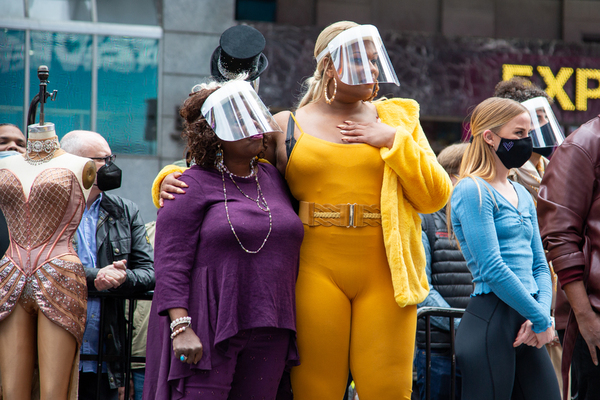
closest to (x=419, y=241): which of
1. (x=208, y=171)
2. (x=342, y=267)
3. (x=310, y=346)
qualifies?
(x=342, y=267)

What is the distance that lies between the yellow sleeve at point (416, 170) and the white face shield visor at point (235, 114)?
0.52 meters

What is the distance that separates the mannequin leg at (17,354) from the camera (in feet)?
10.4

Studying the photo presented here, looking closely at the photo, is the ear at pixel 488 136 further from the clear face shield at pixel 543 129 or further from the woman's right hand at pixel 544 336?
the woman's right hand at pixel 544 336

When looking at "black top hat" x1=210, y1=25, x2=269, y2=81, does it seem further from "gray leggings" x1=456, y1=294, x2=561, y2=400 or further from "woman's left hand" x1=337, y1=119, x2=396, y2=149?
"gray leggings" x1=456, y1=294, x2=561, y2=400

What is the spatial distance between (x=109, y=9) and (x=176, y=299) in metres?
8.70

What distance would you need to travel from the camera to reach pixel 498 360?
10.5ft

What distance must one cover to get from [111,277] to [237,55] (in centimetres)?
137

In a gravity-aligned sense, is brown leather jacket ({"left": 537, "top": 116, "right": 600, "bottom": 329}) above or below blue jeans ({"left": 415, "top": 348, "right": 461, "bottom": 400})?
above

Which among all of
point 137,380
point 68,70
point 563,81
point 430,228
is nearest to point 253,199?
point 430,228

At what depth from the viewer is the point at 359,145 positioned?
9.53ft

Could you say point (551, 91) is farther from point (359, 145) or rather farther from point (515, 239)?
point (359, 145)

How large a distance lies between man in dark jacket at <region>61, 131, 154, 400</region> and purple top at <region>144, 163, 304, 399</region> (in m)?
1.00

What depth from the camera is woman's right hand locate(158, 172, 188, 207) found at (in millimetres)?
2764

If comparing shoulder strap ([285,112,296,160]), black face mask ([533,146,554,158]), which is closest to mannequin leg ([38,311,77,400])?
shoulder strap ([285,112,296,160])
